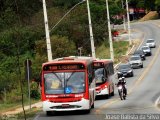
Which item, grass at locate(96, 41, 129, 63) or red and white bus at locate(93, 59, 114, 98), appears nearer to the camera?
red and white bus at locate(93, 59, 114, 98)

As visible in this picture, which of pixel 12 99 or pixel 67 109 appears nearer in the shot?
pixel 67 109

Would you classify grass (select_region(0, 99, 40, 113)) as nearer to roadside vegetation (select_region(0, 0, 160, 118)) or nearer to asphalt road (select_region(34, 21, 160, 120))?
roadside vegetation (select_region(0, 0, 160, 118))

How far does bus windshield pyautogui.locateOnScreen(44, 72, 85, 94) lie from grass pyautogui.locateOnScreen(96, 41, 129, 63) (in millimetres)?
53295

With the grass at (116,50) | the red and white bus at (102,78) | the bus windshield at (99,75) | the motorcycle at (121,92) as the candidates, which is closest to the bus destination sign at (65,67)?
the motorcycle at (121,92)

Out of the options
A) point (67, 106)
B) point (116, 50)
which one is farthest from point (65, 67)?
point (116, 50)

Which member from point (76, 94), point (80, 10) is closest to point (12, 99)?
point (76, 94)

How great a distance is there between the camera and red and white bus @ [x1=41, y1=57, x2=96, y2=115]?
26828 mm

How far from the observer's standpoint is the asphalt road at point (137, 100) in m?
26.3

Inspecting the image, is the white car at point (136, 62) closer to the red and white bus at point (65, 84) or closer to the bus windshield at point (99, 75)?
the bus windshield at point (99, 75)

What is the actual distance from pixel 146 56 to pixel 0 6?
23370mm

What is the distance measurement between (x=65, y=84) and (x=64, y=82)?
11 cm

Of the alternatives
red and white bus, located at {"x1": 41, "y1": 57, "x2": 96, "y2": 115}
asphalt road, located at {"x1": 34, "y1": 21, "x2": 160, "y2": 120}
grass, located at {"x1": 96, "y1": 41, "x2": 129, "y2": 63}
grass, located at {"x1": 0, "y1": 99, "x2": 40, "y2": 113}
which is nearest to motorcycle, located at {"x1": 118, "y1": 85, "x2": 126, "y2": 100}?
asphalt road, located at {"x1": 34, "y1": 21, "x2": 160, "y2": 120}

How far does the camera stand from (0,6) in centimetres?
8512

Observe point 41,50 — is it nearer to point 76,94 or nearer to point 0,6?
point 0,6
